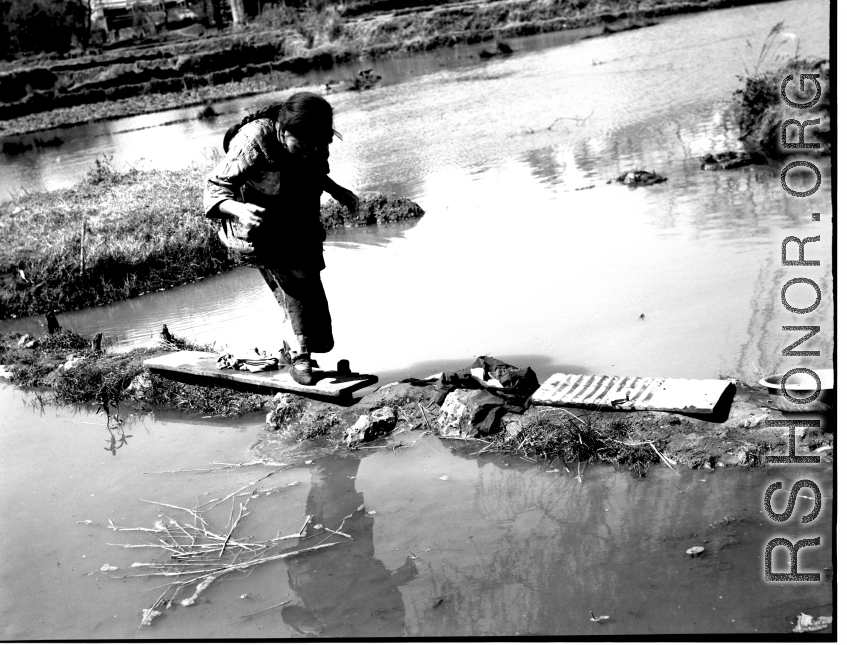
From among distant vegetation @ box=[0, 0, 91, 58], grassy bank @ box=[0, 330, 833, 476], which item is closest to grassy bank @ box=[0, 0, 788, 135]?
distant vegetation @ box=[0, 0, 91, 58]

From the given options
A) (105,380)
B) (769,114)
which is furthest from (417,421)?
(769,114)

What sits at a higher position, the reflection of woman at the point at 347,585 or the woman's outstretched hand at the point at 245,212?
the woman's outstretched hand at the point at 245,212

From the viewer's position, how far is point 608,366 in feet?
16.1

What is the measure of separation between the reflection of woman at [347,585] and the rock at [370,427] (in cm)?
49

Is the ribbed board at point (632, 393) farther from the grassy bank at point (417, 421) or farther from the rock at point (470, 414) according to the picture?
the rock at point (470, 414)

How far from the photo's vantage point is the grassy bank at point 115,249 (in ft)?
26.4

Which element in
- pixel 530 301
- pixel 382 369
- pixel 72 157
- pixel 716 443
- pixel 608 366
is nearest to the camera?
pixel 716 443

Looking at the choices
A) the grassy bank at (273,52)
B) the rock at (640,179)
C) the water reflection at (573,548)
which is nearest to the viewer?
the water reflection at (573,548)

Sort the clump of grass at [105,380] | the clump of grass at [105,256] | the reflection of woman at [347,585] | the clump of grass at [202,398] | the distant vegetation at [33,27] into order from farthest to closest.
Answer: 1. the distant vegetation at [33,27]
2. the clump of grass at [105,256]
3. the clump of grass at [105,380]
4. the clump of grass at [202,398]
5. the reflection of woman at [347,585]

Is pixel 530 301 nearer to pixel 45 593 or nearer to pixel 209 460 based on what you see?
pixel 209 460

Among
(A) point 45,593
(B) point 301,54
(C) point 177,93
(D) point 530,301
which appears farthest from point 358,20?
(A) point 45,593

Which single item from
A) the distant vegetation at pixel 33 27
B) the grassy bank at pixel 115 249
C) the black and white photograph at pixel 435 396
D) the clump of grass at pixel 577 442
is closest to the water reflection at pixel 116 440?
the black and white photograph at pixel 435 396

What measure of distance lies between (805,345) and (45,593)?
3864mm

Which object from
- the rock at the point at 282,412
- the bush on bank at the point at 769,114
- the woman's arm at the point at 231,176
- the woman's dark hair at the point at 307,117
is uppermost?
the woman's dark hair at the point at 307,117
